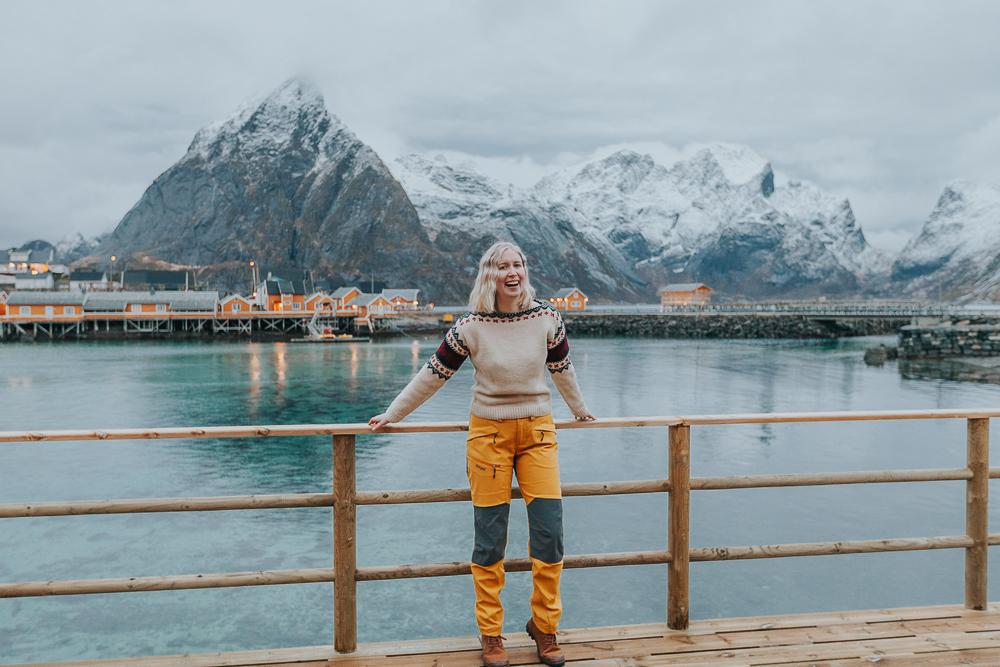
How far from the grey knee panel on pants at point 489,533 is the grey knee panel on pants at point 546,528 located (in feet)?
0.56

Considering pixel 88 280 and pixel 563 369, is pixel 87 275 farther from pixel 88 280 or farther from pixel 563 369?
pixel 563 369

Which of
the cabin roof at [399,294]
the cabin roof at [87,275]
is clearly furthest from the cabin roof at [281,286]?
the cabin roof at [87,275]

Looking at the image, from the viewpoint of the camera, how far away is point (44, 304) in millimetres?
101000

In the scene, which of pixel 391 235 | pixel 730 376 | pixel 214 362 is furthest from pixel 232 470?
pixel 391 235

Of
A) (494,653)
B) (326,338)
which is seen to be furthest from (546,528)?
(326,338)

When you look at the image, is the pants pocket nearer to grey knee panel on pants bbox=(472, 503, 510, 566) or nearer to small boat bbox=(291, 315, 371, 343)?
grey knee panel on pants bbox=(472, 503, 510, 566)

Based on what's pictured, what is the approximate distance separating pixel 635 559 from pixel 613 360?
58.9 meters

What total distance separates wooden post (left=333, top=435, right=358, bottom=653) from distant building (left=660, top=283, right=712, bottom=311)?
484ft

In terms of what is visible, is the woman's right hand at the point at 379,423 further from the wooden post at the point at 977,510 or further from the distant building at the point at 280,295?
the distant building at the point at 280,295

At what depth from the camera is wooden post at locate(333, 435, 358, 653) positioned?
452 cm

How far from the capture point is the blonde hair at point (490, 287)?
4.32m

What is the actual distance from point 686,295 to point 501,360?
152 meters

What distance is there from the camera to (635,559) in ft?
15.5

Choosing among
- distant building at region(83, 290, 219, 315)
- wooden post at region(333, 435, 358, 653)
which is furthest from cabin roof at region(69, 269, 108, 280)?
wooden post at region(333, 435, 358, 653)
